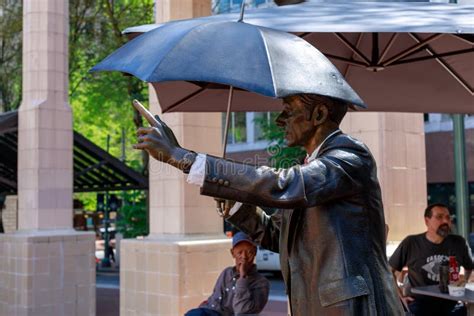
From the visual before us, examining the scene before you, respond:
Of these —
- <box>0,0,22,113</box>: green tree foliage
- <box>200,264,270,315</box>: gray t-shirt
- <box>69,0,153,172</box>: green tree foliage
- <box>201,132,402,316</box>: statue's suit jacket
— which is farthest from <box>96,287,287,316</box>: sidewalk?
<box>0,0,22,113</box>: green tree foliage

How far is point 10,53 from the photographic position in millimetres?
21312

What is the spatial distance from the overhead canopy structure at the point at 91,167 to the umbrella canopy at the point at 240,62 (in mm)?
10215

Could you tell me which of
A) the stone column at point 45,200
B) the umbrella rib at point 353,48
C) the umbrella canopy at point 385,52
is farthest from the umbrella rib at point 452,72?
the stone column at point 45,200

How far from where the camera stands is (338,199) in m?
2.41

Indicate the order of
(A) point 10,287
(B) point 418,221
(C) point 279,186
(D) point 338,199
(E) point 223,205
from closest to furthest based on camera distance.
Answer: (C) point 279,186, (D) point 338,199, (E) point 223,205, (B) point 418,221, (A) point 10,287

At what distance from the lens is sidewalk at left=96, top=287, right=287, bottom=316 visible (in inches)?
472

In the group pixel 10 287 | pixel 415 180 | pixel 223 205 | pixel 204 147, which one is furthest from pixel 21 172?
pixel 223 205

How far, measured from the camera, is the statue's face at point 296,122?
253cm

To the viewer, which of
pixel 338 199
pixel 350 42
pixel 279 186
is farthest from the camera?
pixel 350 42

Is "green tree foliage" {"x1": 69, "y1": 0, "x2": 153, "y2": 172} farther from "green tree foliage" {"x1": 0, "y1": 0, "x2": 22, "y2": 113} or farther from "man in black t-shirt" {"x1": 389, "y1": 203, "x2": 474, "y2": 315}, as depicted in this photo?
"man in black t-shirt" {"x1": 389, "y1": 203, "x2": 474, "y2": 315}

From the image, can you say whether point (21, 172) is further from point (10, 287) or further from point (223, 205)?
point (223, 205)

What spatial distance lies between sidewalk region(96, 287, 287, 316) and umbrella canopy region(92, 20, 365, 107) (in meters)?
8.45

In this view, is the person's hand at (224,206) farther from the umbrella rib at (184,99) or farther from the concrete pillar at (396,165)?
the concrete pillar at (396,165)

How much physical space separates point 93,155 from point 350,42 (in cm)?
914
